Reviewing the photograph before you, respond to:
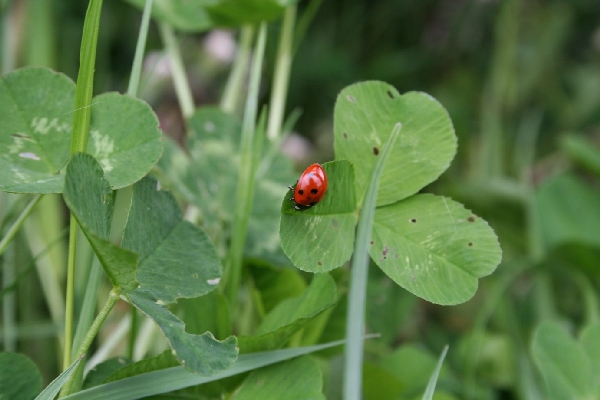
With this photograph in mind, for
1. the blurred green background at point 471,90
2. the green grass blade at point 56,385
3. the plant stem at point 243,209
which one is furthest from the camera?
the blurred green background at point 471,90

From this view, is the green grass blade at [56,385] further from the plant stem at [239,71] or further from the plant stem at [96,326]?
the plant stem at [239,71]

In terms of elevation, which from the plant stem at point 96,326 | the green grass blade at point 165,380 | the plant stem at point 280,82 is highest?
the plant stem at point 280,82

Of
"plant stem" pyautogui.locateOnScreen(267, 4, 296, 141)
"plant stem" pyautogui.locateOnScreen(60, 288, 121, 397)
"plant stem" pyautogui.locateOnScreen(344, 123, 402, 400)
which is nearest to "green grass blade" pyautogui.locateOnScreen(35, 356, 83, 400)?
"plant stem" pyautogui.locateOnScreen(60, 288, 121, 397)

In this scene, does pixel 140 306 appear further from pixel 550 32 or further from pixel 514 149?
pixel 550 32

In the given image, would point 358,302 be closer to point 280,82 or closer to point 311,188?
point 311,188

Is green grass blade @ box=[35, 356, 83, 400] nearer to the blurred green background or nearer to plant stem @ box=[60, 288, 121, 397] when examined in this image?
plant stem @ box=[60, 288, 121, 397]

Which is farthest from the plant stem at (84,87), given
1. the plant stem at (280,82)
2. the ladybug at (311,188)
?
the plant stem at (280,82)
